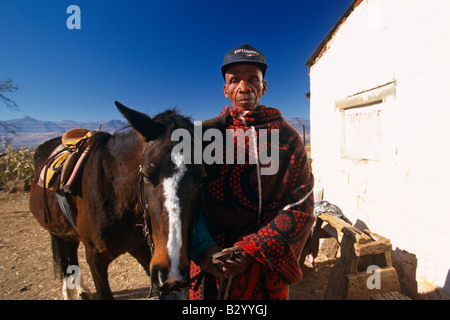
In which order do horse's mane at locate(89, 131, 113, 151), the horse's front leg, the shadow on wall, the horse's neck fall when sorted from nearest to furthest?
the horse's neck → the horse's front leg → horse's mane at locate(89, 131, 113, 151) → the shadow on wall

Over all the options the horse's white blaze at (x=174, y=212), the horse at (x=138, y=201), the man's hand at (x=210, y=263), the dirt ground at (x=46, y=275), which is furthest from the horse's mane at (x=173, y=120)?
the dirt ground at (x=46, y=275)

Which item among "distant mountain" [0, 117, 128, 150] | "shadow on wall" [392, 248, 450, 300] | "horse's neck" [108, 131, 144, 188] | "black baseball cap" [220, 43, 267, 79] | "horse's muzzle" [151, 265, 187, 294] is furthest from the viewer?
"distant mountain" [0, 117, 128, 150]

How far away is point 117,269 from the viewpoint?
4227 millimetres

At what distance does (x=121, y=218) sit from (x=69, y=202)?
85 cm

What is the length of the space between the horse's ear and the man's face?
54 cm

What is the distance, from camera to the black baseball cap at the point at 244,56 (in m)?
1.36

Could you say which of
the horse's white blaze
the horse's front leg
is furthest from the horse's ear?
the horse's front leg

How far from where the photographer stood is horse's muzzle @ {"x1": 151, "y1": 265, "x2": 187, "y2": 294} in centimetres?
106

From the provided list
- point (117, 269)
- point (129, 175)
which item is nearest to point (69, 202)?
point (129, 175)

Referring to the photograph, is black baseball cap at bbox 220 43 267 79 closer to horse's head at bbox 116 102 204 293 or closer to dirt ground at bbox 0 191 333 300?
horse's head at bbox 116 102 204 293

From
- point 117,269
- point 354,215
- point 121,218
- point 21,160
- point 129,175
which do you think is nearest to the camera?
point 129,175

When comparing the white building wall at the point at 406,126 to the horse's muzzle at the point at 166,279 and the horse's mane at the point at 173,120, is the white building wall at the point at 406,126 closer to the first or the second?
the horse's mane at the point at 173,120

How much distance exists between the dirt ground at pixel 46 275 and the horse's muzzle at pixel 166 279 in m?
2.86
